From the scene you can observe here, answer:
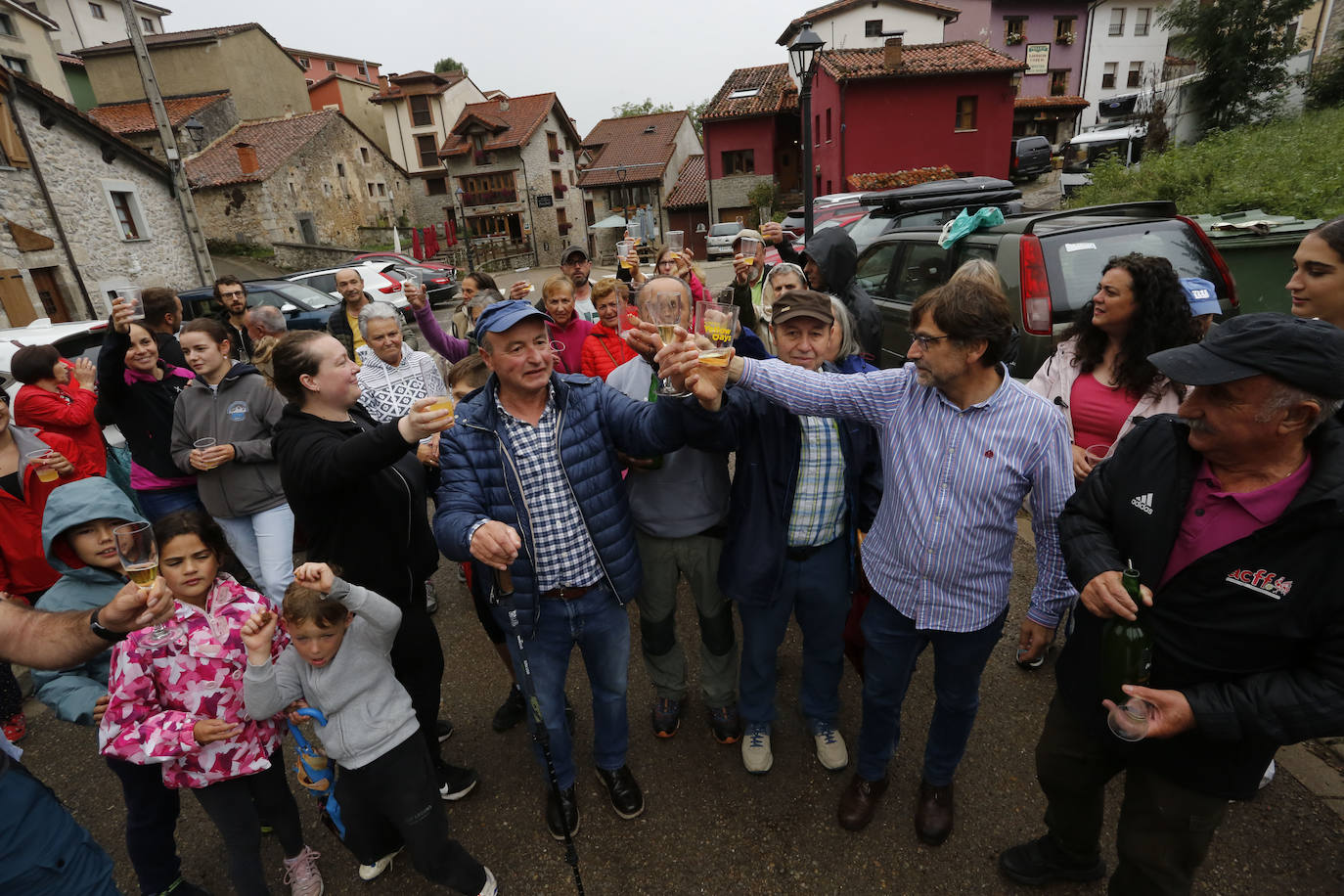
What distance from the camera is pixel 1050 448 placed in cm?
212

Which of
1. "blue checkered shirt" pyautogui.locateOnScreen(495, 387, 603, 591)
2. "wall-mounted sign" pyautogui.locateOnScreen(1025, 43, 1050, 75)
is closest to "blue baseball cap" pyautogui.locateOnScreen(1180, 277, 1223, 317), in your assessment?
"blue checkered shirt" pyautogui.locateOnScreen(495, 387, 603, 591)

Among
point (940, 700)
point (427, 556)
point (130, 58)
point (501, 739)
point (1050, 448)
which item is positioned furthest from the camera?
point (130, 58)

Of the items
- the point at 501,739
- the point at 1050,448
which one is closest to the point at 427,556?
the point at 501,739

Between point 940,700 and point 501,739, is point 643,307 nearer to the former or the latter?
point 940,700

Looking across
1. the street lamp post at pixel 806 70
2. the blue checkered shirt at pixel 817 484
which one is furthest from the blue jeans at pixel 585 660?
the street lamp post at pixel 806 70

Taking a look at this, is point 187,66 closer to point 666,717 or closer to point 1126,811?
point 666,717

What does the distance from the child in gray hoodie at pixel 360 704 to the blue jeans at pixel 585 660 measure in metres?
0.45

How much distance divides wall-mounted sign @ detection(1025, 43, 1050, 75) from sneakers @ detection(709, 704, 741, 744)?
4465cm

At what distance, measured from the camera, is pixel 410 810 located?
2234 mm

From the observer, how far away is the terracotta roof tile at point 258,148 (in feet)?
83.3

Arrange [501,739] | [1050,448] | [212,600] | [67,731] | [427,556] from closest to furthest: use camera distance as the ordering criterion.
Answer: [1050,448] → [212,600] → [427,556] → [501,739] → [67,731]

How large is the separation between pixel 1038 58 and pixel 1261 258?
131 ft

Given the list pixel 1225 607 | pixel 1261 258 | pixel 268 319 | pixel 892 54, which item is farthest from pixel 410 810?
pixel 892 54

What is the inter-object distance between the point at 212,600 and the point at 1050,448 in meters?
2.95
